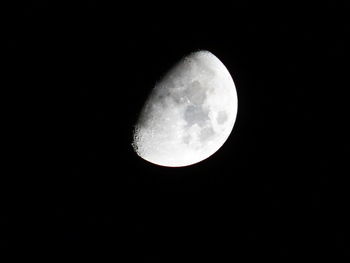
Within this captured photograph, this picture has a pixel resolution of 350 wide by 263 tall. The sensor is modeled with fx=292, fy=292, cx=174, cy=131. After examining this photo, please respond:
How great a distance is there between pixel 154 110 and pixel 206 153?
0.72 m

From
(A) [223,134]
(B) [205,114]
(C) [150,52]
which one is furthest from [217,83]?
(C) [150,52]

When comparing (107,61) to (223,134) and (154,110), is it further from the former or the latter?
(223,134)

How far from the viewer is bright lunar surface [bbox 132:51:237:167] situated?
2.24 m

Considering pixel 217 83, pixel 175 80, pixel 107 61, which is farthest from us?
pixel 217 83

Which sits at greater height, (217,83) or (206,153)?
(217,83)

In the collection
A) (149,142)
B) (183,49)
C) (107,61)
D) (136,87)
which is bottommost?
(149,142)

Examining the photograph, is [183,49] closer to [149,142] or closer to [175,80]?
[175,80]

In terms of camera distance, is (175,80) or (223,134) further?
(223,134)

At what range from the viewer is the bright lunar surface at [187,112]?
2244mm

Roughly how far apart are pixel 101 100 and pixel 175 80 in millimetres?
580

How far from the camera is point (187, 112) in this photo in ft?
7.38

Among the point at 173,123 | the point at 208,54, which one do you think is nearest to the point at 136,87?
the point at 173,123

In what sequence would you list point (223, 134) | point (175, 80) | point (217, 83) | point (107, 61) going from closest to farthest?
point (107, 61) < point (175, 80) < point (217, 83) < point (223, 134)

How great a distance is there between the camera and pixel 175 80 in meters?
2.26
